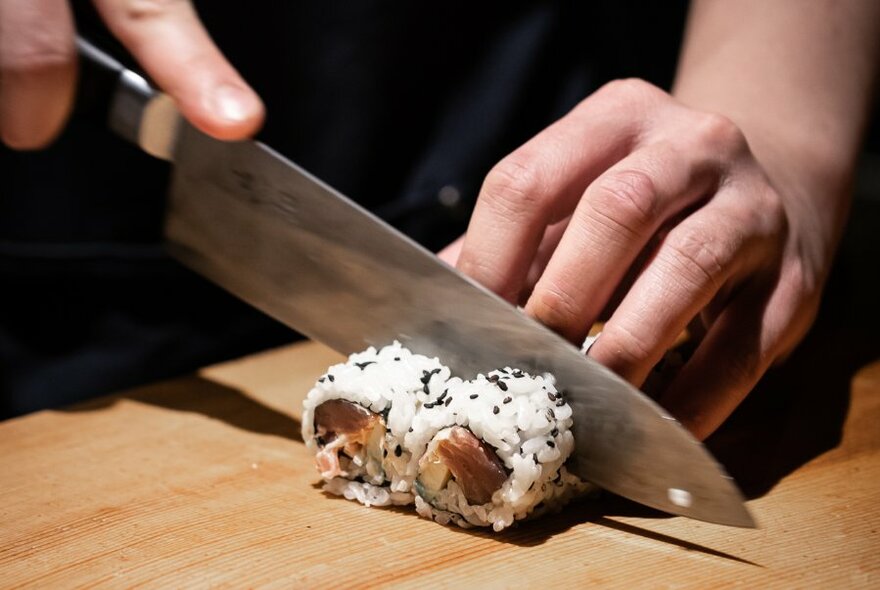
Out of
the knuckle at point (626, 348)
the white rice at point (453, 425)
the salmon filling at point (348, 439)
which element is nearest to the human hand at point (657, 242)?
the knuckle at point (626, 348)

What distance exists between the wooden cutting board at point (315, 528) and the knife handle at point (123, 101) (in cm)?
48

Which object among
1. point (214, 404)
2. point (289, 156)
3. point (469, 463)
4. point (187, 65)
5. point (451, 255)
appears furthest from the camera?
point (289, 156)

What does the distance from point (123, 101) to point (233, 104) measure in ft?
0.77

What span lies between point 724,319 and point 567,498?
0.34m

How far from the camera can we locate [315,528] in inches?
42.8

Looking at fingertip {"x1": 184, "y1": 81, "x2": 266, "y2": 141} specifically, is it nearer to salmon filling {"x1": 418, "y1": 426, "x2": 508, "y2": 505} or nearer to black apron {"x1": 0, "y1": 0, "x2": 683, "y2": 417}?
salmon filling {"x1": 418, "y1": 426, "x2": 508, "y2": 505}

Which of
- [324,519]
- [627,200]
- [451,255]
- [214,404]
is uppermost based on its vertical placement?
[627,200]

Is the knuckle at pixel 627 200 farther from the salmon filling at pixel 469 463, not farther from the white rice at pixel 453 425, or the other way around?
the salmon filling at pixel 469 463

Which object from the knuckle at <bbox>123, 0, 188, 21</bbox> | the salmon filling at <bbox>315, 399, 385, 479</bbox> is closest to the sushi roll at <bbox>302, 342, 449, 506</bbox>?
the salmon filling at <bbox>315, 399, 385, 479</bbox>

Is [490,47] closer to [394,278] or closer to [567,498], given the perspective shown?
[394,278]

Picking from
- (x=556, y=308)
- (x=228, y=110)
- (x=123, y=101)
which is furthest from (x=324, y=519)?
(x=123, y=101)

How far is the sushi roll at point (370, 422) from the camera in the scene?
111 cm

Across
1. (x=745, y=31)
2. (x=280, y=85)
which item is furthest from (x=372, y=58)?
(x=745, y=31)

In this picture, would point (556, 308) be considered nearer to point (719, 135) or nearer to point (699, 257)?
point (699, 257)
